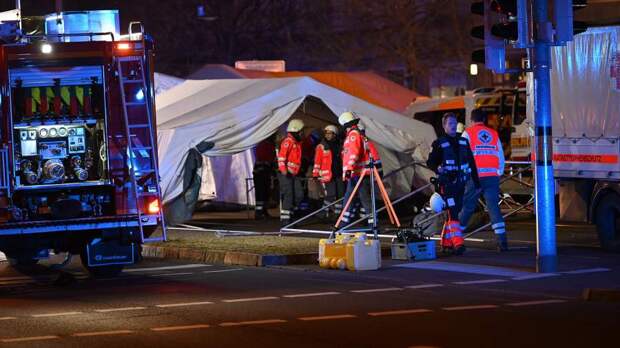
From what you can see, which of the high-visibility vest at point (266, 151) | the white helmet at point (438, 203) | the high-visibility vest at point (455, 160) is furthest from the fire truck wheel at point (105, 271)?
the high-visibility vest at point (266, 151)

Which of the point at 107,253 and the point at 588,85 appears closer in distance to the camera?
the point at 107,253

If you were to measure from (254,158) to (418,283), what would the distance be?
13.8 meters

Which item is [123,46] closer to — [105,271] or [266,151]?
[105,271]

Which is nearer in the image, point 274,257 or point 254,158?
point 274,257

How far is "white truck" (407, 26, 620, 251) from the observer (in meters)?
15.9

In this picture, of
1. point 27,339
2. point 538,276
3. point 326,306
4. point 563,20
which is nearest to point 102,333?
point 27,339

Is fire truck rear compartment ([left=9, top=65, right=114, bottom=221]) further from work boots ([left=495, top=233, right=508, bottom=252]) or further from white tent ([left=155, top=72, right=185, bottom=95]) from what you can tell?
white tent ([left=155, top=72, right=185, bottom=95])

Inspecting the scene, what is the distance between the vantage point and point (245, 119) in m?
22.2

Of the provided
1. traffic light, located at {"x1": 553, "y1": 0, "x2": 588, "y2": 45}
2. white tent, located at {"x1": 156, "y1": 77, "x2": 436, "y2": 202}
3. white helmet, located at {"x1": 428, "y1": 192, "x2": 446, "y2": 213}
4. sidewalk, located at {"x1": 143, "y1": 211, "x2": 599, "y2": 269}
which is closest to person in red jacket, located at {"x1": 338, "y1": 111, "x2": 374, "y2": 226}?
sidewalk, located at {"x1": 143, "y1": 211, "x2": 599, "y2": 269}

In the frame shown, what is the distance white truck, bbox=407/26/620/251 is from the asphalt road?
731 millimetres

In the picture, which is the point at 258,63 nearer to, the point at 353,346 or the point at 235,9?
the point at 235,9

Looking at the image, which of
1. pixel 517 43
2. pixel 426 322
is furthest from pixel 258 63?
pixel 426 322

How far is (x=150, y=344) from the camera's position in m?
9.78

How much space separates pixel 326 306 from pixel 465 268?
332 cm
